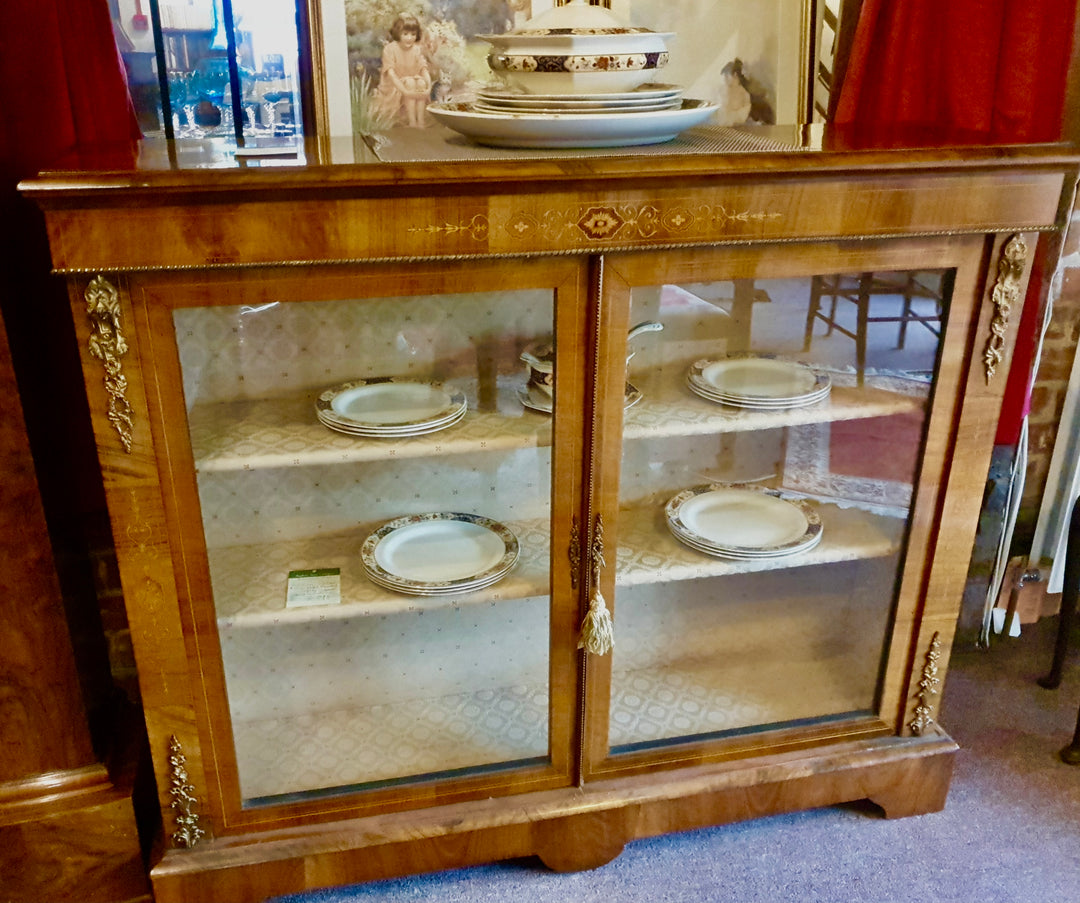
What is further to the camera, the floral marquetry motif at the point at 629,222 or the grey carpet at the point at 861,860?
the grey carpet at the point at 861,860

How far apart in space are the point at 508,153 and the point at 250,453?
1.65ft

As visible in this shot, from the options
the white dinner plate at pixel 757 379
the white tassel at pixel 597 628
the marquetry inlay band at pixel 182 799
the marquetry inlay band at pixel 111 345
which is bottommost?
the marquetry inlay band at pixel 182 799

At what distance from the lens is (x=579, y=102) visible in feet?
3.74

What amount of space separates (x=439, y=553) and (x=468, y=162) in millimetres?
595

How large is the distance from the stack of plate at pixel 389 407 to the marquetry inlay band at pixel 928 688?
84 centimetres

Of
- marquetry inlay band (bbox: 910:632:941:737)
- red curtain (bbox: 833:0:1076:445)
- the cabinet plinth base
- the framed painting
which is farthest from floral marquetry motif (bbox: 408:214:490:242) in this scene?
marquetry inlay band (bbox: 910:632:941:737)

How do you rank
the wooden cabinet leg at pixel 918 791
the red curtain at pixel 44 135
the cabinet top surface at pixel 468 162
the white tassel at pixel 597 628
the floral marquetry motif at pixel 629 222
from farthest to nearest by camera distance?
the wooden cabinet leg at pixel 918 791 < the white tassel at pixel 597 628 < the red curtain at pixel 44 135 < the floral marquetry motif at pixel 629 222 < the cabinet top surface at pixel 468 162

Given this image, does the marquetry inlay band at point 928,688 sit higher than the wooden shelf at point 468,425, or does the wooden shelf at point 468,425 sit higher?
the wooden shelf at point 468,425

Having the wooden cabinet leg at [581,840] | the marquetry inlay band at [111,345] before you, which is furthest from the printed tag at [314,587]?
the wooden cabinet leg at [581,840]

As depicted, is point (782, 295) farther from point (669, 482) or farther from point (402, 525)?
point (402, 525)

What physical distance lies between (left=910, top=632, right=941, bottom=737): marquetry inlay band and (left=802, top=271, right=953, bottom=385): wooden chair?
51cm

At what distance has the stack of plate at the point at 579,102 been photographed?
114cm

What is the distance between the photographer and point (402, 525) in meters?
1.41

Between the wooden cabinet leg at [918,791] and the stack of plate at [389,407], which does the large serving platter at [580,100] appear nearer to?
the stack of plate at [389,407]
